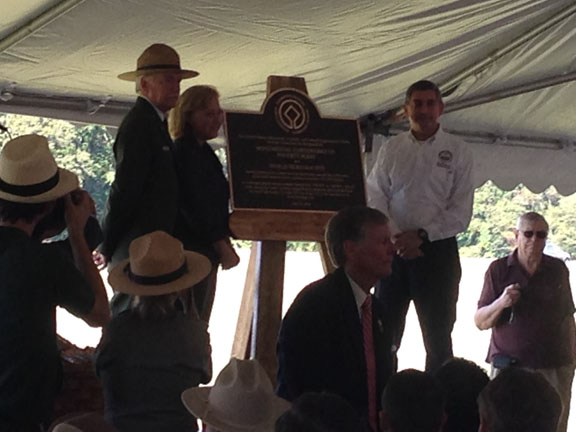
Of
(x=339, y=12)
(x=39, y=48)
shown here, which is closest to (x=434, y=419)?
(x=339, y=12)

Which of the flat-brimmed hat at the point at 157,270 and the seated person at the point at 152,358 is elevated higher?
the flat-brimmed hat at the point at 157,270

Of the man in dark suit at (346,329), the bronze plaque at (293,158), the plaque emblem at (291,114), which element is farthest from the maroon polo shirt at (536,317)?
the man in dark suit at (346,329)

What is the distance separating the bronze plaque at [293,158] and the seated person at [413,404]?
2098mm

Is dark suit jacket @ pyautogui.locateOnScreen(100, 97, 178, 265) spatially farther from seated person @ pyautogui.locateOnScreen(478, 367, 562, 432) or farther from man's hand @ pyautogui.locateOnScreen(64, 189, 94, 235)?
seated person @ pyautogui.locateOnScreen(478, 367, 562, 432)

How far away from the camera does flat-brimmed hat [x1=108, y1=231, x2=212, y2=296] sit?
3271 mm

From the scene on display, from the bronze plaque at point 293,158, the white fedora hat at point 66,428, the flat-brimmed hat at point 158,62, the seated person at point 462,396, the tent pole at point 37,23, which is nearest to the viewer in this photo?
the white fedora hat at point 66,428

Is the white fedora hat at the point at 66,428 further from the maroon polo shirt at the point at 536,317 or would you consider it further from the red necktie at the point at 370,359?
the maroon polo shirt at the point at 536,317

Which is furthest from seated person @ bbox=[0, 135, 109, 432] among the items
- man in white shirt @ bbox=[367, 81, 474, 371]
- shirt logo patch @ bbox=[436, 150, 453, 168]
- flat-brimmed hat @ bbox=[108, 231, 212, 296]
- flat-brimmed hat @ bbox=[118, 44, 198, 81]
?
shirt logo patch @ bbox=[436, 150, 453, 168]

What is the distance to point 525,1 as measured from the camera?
5.26 m

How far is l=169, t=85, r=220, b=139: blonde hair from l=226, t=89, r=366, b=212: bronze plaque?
301 mm

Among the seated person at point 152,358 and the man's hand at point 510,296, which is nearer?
the seated person at point 152,358

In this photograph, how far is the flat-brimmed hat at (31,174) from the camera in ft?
9.77

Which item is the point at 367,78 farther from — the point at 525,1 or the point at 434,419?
the point at 434,419

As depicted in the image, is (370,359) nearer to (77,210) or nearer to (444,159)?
(77,210)
